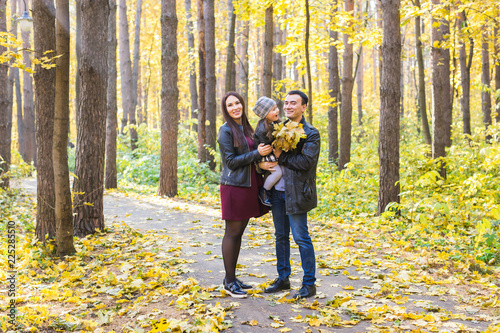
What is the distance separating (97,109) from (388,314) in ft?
17.5

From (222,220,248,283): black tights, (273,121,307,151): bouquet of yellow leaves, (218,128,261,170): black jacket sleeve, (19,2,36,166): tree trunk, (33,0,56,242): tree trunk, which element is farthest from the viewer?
(19,2,36,166): tree trunk

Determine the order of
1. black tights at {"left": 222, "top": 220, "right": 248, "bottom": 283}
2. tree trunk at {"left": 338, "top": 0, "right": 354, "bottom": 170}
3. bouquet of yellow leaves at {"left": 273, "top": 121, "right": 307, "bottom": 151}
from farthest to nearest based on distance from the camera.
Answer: tree trunk at {"left": 338, "top": 0, "right": 354, "bottom": 170}, black tights at {"left": 222, "top": 220, "right": 248, "bottom": 283}, bouquet of yellow leaves at {"left": 273, "top": 121, "right": 307, "bottom": 151}

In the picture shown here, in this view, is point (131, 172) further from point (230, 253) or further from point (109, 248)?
point (230, 253)

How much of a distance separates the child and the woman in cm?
11

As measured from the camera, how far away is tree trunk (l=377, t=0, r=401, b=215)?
7512 mm

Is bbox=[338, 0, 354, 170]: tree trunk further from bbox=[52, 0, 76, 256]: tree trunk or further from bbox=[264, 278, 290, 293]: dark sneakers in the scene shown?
bbox=[52, 0, 76, 256]: tree trunk

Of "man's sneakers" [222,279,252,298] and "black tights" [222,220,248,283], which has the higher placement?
"black tights" [222,220,248,283]

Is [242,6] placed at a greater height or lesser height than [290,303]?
greater

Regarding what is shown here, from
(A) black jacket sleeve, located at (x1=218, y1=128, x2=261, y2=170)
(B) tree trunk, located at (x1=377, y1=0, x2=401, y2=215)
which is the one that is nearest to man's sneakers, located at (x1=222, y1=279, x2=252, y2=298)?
(A) black jacket sleeve, located at (x1=218, y1=128, x2=261, y2=170)

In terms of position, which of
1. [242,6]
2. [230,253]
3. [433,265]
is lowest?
[433,265]

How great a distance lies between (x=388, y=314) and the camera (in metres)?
3.79

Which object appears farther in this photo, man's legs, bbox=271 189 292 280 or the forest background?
the forest background

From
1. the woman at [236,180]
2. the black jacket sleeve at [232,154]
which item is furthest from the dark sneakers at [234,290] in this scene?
the black jacket sleeve at [232,154]

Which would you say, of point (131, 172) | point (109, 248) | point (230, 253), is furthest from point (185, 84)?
point (230, 253)
